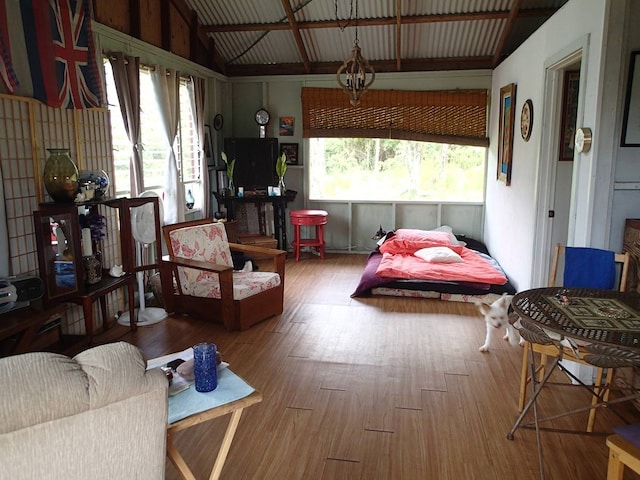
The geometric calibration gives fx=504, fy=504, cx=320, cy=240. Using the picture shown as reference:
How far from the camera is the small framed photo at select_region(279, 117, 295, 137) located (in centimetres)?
714

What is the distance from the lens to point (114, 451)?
1.35 meters

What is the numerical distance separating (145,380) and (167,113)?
171 inches

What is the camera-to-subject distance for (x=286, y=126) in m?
7.16

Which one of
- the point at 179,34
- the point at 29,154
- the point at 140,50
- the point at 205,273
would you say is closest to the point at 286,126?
the point at 179,34

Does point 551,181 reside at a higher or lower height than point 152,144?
lower

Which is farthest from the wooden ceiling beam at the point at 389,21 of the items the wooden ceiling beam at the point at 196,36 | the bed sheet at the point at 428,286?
the bed sheet at the point at 428,286

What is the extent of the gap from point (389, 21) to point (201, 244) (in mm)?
3454

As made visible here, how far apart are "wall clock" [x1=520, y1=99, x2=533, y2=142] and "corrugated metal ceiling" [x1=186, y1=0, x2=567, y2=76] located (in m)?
1.33

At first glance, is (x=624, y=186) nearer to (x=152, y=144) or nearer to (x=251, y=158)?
(x=152, y=144)

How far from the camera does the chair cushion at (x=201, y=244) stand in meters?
4.30

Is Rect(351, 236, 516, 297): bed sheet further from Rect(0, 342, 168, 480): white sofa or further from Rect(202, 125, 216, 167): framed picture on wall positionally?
Rect(0, 342, 168, 480): white sofa

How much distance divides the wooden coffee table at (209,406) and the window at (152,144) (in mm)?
3217

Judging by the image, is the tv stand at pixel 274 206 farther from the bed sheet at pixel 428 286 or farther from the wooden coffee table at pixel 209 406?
the wooden coffee table at pixel 209 406

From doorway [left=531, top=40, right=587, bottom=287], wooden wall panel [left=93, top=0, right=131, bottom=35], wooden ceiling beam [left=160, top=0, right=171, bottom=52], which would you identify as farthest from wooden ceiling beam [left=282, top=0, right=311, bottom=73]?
doorway [left=531, top=40, right=587, bottom=287]
